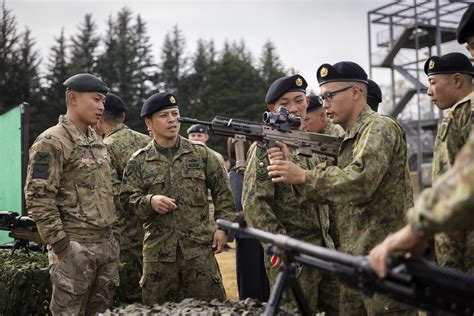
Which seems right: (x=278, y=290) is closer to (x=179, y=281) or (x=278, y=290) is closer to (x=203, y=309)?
(x=203, y=309)

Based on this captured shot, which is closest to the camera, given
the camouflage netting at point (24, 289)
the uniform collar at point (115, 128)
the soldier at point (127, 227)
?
the camouflage netting at point (24, 289)

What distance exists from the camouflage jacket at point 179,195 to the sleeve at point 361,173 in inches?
67.8

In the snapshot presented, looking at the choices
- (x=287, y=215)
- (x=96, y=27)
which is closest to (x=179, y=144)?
(x=287, y=215)

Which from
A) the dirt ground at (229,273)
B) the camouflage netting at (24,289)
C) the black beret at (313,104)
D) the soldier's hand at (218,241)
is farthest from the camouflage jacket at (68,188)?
the dirt ground at (229,273)

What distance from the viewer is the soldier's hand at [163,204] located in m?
4.97

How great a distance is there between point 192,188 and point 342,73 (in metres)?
1.95

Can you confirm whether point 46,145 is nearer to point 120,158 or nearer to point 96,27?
point 120,158

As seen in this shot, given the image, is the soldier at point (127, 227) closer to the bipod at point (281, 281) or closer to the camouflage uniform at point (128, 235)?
the camouflage uniform at point (128, 235)

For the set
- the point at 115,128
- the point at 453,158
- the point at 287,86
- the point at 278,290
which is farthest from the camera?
the point at 115,128

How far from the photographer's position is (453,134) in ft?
11.8

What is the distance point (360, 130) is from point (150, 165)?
2249 millimetres

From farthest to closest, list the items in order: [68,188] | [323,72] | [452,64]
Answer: [68,188] < [452,64] < [323,72]

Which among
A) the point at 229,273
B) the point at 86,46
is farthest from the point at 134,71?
the point at 229,273

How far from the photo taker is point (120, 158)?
21.6 ft
